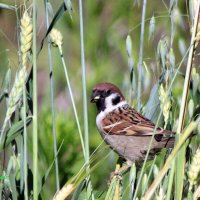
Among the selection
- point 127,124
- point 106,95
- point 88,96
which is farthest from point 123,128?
point 88,96

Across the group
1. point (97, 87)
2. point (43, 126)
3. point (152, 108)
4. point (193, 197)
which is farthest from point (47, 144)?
point (193, 197)

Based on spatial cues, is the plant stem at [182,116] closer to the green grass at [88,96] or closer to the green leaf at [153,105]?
the green grass at [88,96]

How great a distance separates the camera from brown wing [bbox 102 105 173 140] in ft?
9.50

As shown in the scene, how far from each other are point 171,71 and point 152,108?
0.58ft

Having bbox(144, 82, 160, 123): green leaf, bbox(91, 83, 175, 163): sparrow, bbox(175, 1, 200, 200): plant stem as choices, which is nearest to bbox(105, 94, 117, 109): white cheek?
bbox(91, 83, 175, 163): sparrow

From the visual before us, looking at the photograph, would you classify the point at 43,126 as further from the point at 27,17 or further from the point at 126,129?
the point at 27,17

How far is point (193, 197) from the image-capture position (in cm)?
210

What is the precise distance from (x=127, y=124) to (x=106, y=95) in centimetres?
20

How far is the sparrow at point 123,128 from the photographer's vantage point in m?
2.80

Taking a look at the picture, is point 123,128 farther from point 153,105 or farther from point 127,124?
point 153,105

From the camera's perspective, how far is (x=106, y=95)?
3.18 m

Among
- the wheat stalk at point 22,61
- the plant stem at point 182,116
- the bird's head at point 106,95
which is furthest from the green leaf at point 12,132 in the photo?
the bird's head at point 106,95

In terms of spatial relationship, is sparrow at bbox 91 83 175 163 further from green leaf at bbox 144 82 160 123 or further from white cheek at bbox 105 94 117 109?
green leaf at bbox 144 82 160 123

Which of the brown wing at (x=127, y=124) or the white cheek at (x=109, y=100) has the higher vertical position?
the white cheek at (x=109, y=100)
